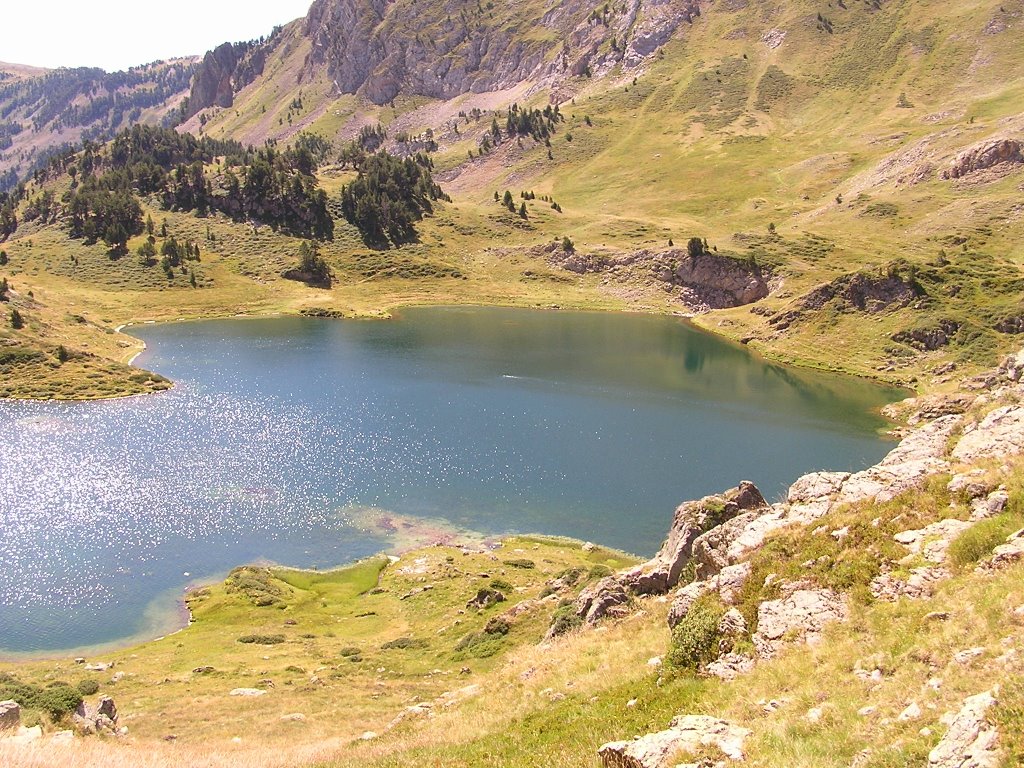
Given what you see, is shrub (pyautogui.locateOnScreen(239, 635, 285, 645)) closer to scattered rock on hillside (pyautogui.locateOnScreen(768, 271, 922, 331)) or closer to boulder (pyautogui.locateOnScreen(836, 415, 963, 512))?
boulder (pyautogui.locateOnScreen(836, 415, 963, 512))

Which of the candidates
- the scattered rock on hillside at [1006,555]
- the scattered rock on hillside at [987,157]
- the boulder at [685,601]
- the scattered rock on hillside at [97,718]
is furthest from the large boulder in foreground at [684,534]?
the scattered rock on hillside at [987,157]

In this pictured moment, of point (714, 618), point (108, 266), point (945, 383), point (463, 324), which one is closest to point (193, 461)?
point (714, 618)

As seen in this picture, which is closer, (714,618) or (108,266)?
(714,618)

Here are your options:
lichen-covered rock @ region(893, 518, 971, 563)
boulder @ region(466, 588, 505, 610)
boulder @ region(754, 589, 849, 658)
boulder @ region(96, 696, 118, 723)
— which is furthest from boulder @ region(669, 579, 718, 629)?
boulder @ region(96, 696, 118, 723)

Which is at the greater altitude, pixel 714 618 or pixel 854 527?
pixel 854 527

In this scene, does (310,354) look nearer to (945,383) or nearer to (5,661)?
(5,661)

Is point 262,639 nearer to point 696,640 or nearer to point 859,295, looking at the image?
point 696,640

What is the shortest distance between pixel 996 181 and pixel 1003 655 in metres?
202

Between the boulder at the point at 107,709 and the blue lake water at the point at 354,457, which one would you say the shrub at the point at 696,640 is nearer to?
the boulder at the point at 107,709

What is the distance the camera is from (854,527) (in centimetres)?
2303

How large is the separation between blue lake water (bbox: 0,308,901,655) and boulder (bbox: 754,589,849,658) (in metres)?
38.3

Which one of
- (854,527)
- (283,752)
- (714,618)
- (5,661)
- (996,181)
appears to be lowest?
(5,661)

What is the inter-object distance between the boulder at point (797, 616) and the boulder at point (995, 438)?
31.8 ft

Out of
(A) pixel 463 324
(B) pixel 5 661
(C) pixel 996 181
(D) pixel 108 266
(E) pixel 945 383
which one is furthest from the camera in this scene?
(D) pixel 108 266
